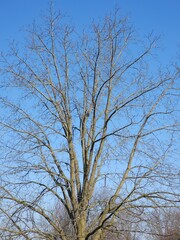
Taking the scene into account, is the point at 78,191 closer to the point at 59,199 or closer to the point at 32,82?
the point at 59,199

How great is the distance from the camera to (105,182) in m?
13.0

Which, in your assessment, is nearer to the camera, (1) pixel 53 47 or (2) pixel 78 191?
(2) pixel 78 191

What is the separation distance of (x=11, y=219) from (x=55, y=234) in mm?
1268

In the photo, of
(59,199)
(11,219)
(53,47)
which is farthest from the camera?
(53,47)

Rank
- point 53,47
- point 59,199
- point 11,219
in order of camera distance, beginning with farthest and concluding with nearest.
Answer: point 53,47 < point 59,199 < point 11,219

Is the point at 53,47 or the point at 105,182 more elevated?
the point at 53,47

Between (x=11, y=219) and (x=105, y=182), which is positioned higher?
(x=105, y=182)

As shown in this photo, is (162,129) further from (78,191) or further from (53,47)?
Answer: (53,47)

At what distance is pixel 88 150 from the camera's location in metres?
13.5

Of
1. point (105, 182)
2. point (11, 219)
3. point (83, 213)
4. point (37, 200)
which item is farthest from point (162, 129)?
point (11, 219)

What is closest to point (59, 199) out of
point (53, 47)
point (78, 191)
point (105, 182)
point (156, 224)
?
point (78, 191)

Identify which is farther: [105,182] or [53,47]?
[53,47]

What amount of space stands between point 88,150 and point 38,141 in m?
1.52

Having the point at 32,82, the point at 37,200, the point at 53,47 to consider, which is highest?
the point at 53,47
